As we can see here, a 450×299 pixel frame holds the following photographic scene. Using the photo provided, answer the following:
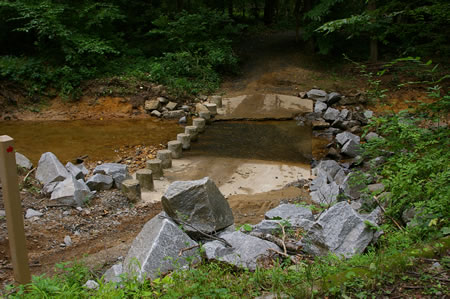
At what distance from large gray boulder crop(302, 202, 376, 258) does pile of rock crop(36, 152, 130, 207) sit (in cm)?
379

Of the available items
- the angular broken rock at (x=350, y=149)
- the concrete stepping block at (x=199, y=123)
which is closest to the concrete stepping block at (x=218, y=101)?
the concrete stepping block at (x=199, y=123)

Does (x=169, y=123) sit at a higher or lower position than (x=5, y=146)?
lower

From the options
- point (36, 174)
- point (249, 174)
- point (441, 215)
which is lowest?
point (249, 174)

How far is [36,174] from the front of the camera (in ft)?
23.0

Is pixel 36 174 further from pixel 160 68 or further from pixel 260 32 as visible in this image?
pixel 260 32

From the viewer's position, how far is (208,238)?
14.0ft

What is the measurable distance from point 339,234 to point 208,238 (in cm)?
130

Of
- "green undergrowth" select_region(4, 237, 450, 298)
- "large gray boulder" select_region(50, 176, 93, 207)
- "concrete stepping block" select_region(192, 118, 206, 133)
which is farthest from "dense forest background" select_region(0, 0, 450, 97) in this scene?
"green undergrowth" select_region(4, 237, 450, 298)

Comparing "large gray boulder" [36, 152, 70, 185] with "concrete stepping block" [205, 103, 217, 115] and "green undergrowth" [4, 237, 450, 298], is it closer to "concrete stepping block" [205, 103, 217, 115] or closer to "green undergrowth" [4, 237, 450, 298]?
"green undergrowth" [4, 237, 450, 298]

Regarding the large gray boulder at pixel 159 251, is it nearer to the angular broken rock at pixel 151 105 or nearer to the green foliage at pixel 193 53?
the angular broken rock at pixel 151 105

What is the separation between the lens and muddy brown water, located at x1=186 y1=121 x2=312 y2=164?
9.24 metres

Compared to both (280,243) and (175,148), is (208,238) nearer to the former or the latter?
(280,243)

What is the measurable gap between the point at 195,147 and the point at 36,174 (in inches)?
142

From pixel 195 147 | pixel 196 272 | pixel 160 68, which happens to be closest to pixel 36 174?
pixel 195 147
